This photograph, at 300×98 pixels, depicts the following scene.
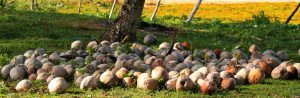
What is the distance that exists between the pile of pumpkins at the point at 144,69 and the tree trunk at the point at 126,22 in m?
2.04

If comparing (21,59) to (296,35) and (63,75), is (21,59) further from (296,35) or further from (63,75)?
(296,35)

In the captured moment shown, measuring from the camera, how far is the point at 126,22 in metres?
10.2

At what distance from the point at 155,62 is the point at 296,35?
770cm

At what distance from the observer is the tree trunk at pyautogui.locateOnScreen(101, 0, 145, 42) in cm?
1011

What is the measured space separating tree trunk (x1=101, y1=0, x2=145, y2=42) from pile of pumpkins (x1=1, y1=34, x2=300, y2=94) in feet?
6.71

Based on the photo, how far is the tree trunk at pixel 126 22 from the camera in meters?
10.1

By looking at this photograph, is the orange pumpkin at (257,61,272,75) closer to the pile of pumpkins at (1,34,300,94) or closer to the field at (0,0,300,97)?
the pile of pumpkins at (1,34,300,94)

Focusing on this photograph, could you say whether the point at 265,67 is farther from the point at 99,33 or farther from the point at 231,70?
the point at 99,33

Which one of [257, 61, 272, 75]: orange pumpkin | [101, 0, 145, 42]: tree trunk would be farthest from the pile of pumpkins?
[101, 0, 145, 42]: tree trunk

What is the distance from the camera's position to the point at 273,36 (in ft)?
44.0

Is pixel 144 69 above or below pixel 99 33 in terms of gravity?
above

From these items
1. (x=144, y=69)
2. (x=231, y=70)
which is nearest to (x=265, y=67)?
(x=231, y=70)

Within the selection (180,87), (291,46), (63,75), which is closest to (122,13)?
(291,46)

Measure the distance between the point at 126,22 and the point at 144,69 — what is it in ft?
12.5
